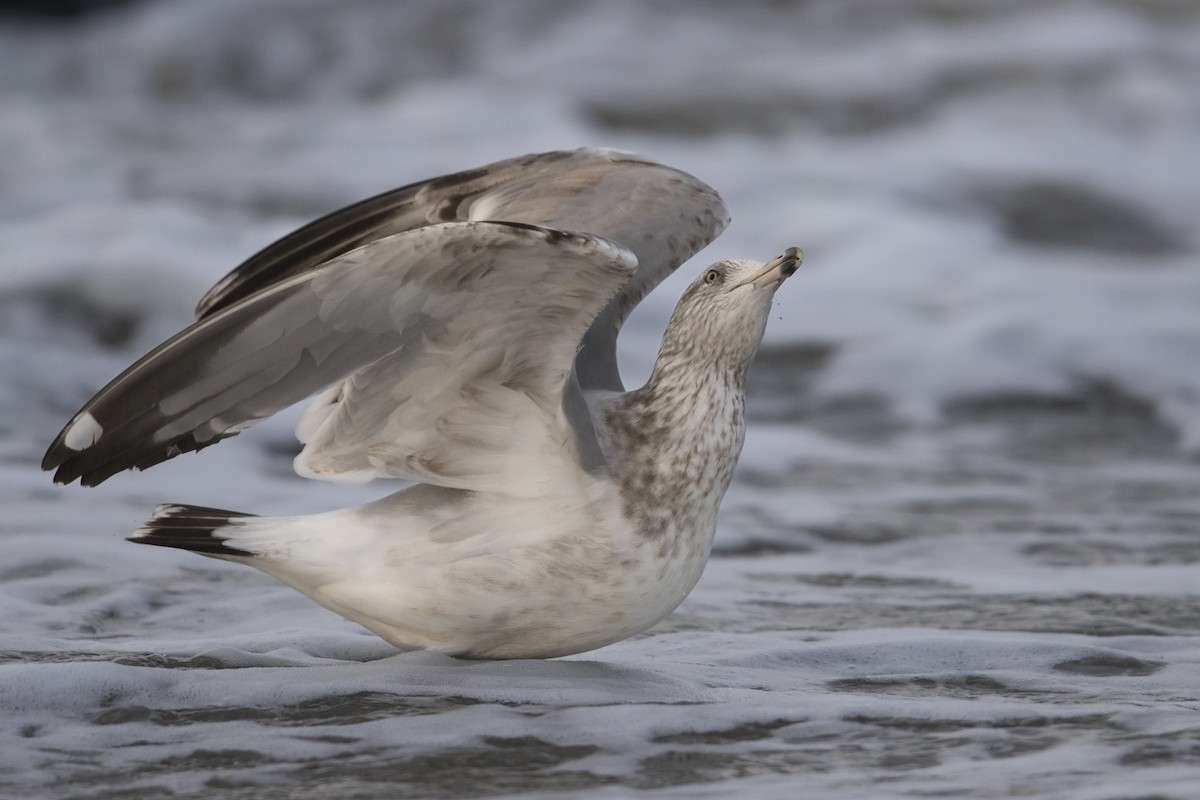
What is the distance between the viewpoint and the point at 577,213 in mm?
4797

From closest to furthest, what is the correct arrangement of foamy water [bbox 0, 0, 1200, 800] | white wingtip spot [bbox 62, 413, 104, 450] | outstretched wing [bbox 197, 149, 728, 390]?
foamy water [bbox 0, 0, 1200, 800] → white wingtip spot [bbox 62, 413, 104, 450] → outstretched wing [bbox 197, 149, 728, 390]

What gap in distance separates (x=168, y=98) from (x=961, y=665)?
1199 cm

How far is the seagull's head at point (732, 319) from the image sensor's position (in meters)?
4.18

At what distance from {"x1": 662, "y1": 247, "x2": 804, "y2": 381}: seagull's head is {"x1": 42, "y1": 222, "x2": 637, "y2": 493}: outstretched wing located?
406mm

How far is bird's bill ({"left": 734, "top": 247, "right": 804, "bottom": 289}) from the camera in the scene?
13.2 feet

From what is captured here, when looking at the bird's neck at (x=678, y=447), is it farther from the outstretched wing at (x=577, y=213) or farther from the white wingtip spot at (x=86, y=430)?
the white wingtip spot at (x=86, y=430)

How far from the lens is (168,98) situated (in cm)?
Result: 1495

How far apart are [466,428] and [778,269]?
80cm

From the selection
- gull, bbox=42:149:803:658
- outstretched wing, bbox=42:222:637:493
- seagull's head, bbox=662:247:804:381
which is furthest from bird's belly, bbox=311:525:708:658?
seagull's head, bbox=662:247:804:381

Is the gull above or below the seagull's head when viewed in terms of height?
below

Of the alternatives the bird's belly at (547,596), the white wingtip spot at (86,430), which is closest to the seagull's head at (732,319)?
the bird's belly at (547,596)

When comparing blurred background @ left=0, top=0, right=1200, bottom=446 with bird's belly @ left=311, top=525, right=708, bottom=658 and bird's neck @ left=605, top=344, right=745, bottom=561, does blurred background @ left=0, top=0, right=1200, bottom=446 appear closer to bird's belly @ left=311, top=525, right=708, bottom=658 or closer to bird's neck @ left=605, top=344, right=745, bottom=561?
bird's neck @ left=605, top=344, right=745, bottom=561

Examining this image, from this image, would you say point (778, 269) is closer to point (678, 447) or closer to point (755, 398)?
point (678, 447)

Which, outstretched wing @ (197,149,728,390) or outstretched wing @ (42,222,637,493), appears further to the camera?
outstretched wing @ (197,149,728,390)
